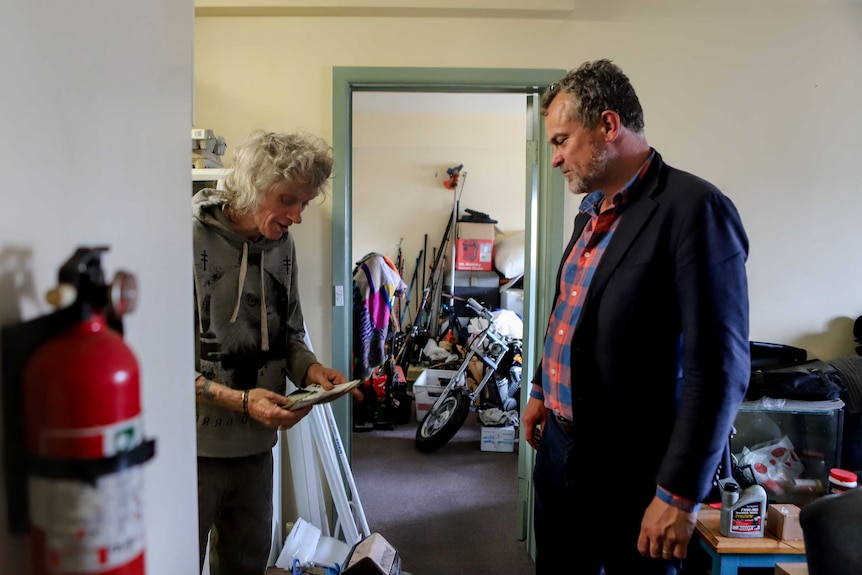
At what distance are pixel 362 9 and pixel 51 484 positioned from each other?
2213 mm

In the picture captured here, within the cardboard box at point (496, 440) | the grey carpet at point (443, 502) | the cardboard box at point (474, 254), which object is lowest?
the grey carpet at point (443, 502)

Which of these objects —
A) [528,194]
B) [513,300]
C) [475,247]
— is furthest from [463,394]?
[475,247]

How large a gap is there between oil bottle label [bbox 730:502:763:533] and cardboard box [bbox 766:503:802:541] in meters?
0.06

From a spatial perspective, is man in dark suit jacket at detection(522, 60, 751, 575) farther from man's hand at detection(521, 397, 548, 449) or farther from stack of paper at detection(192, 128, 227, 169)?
stack of paper at detection(192, 128, 227, 169)

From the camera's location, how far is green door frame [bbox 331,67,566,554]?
87.4 inches

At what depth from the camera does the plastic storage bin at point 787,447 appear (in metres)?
2.10

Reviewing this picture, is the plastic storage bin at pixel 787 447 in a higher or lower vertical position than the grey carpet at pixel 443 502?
higher

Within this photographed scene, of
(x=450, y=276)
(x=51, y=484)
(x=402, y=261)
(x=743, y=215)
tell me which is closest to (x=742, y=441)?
(x=743, y=215)

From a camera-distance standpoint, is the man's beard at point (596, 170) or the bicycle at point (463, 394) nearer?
the man's beard at point (596, 170)

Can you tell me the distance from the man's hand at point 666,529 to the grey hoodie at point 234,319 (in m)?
0.89

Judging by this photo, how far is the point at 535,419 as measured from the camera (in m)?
1.57

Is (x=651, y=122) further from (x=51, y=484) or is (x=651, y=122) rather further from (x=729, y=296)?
(x=51, y=484)

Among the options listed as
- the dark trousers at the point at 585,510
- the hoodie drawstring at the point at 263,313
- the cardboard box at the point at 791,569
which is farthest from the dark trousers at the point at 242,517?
the cardboard box at the point at 791,569

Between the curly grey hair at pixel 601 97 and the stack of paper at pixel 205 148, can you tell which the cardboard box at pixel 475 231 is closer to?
the stack of paper at pixel 205 148
